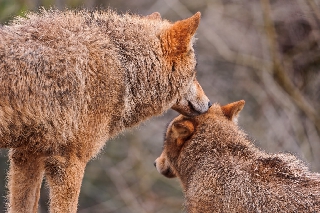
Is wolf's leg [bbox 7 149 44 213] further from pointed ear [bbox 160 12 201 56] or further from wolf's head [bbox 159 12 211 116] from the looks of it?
pointed ear [bbox 160 12 201 56]

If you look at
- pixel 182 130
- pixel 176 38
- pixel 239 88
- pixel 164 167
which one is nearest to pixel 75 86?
pixel 176 38

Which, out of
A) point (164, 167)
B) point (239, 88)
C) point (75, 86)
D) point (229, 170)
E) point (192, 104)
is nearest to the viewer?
point (75, 86)

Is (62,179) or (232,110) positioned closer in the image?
(62,179)

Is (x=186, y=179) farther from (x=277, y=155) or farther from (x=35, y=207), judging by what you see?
(x=35, y=207)

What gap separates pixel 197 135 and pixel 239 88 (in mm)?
10843

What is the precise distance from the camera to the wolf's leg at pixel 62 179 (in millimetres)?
6605

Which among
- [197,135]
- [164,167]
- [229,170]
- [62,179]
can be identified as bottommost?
[62,179]

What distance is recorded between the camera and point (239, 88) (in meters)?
18.2

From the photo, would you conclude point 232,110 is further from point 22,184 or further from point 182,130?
point 22,184

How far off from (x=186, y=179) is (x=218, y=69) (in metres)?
11.2

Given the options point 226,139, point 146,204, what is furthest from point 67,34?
point 146,204

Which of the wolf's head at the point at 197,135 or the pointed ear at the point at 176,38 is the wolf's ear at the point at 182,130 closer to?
the wolf's head at the point at 197,135

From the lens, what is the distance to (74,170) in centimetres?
665

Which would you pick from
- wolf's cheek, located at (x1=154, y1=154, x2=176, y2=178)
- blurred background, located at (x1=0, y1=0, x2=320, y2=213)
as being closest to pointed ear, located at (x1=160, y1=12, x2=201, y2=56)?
wolf's cheek, located at (x1=154, y1=154, x2=176, y2=178)
